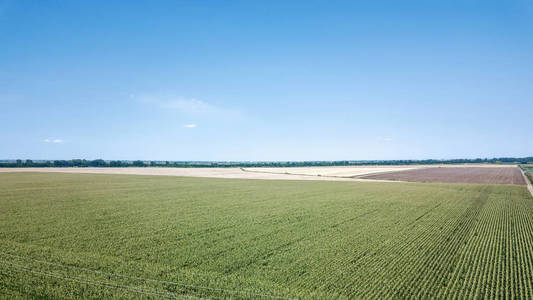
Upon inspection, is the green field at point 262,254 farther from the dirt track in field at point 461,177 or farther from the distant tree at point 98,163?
the distant tree at point 98,163

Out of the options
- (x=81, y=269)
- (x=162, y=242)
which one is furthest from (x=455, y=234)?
(x=81, y=269)

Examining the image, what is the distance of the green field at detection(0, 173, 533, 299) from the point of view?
902 centimetres

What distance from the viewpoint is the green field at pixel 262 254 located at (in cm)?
902

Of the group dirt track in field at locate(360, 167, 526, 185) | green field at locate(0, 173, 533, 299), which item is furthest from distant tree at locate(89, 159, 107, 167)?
green field at locate(0, 173, 533, 299)

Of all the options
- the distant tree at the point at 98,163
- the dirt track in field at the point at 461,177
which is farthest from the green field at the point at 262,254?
the distant tree at the point at 98,163

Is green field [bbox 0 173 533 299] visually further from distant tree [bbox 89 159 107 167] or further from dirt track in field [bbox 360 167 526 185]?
distant tree [bbox 89 159 107 167]

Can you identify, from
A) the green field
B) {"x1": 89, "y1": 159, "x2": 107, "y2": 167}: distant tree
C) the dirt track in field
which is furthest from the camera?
{"x1": 89, "y1": 159, "x2": 107, "y2": 167}: distant tree

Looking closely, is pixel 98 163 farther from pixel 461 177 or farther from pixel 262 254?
pixel 262 254

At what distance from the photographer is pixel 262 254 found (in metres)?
→ 12.3

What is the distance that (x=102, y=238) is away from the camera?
14344mm

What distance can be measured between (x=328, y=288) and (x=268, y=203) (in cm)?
1839

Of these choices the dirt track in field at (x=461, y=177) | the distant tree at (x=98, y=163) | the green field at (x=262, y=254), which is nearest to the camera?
the green field at (x=262, y=254)

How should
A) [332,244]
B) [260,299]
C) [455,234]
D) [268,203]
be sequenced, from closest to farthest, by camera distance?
[260,299] < [332,244] < [455,234] < [268,203]

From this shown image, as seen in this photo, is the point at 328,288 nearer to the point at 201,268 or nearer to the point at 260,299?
the point at 260,299
